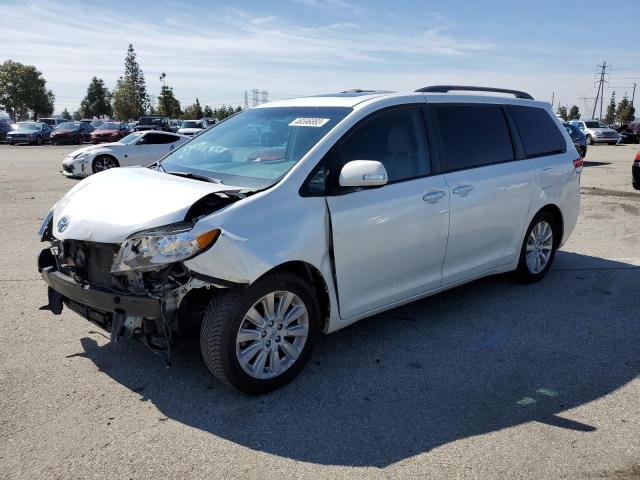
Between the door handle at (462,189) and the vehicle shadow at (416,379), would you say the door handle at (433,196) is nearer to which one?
the door handle at (462,189)

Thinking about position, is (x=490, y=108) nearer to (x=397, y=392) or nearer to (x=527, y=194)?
(x=527, y=194)

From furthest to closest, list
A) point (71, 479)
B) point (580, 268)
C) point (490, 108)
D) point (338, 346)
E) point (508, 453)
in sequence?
point (580, 268)
point (490, 108)
point (338, 346)
point (508, 453)
point (71, 479)

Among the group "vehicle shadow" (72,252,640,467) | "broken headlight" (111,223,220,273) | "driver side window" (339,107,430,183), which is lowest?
"vehicle shadow" (72,252,640,467)

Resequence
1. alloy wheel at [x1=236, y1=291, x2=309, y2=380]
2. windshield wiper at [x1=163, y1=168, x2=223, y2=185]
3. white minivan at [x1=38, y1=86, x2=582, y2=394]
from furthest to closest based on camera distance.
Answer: windshield wiper at [x1=163, y1=168, x2=223, y2=185] < alloy wheel at [x1=236, y1=291, x2=309, y2=380] < white minivan at [x1=38, y1=86, x2=582, y2=394]

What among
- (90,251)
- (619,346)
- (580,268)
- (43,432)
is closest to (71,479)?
(43,432)

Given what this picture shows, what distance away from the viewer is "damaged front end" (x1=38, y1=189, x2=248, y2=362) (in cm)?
325

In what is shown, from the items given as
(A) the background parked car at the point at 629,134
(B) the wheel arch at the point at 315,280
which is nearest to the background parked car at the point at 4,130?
(B) the wheel arch at the point at 315,280

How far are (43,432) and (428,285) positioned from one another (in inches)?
114

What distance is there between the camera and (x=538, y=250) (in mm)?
5867

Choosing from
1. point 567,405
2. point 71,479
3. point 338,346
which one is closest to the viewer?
point 71,479

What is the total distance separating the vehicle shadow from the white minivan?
0.33 meters

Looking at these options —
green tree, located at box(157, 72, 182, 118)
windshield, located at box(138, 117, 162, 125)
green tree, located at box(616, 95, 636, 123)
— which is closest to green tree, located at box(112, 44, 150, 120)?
green tree, located at box(157, 72, 182, 118)

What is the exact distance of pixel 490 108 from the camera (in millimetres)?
5281

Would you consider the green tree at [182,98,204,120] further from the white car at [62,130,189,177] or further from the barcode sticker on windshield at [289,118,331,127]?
the barcode sticker on windshield at [289,118,331,127]
